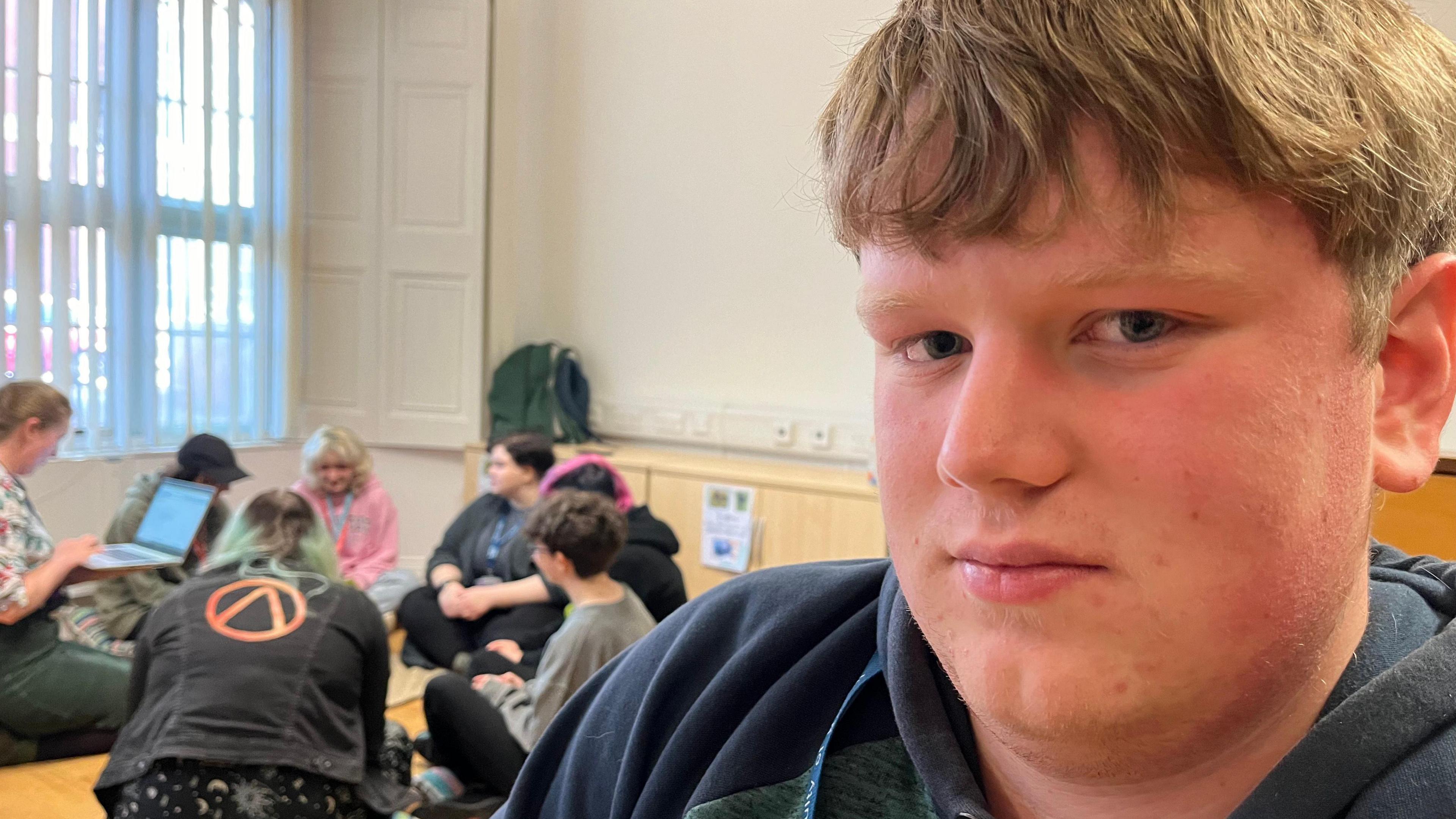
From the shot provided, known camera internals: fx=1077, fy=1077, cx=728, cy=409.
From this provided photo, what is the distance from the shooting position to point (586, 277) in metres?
5.75

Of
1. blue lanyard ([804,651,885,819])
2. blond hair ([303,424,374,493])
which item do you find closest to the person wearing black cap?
blond hair ([303,424,374,493])

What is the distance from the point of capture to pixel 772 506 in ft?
14.6

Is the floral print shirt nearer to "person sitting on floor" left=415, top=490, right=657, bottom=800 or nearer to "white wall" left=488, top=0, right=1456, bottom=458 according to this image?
"person sitting on floor" left=415, top=490, right=657, bottom=800

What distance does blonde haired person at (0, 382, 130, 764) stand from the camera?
301 cm

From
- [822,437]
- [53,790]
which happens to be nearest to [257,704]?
[53,790]

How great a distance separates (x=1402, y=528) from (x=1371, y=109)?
3.53 ft

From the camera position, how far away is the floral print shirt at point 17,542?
2.95 m

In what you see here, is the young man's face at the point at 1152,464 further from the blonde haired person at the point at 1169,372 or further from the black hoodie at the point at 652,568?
Answer: the black hoodie at the point at 652,568

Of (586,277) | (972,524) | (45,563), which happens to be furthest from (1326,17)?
(586,277)

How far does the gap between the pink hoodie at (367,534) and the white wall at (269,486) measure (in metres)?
0.49

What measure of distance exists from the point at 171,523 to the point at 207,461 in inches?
11.7

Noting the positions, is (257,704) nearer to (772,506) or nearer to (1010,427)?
(1010,427)

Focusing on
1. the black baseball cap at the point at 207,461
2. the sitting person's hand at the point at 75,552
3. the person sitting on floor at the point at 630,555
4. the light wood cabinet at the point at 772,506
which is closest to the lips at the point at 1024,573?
the person sitting on floor at the point at 630,555

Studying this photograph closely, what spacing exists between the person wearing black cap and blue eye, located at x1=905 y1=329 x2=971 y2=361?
3.60 metres
